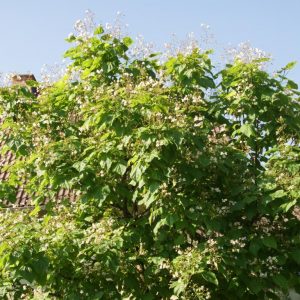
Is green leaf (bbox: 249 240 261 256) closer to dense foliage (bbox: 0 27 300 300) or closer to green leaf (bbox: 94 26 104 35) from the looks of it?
dense foliage (bbox: 0 27 300 300)

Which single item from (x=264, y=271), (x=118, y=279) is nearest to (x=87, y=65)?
(x=118, y=279)

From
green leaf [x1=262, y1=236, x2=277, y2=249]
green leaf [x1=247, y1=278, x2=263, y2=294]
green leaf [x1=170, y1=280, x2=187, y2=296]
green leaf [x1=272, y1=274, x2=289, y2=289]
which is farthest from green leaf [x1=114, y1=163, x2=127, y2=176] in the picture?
green leaf [x1=272, y1=274, x2=289, y2=289]

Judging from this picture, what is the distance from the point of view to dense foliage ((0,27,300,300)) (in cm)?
Result: 467

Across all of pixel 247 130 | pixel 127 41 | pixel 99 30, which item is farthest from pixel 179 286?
pixel 99 30

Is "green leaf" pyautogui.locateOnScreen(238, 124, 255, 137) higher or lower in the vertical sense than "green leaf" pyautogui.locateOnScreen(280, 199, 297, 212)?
higher

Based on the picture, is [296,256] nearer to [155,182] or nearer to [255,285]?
[255,285]

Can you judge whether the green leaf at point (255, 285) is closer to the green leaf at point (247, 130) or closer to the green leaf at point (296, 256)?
the green leaf at point (296, 256)

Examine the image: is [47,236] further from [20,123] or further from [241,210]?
[241,210]

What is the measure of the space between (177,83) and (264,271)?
2189mm

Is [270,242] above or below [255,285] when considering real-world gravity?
above

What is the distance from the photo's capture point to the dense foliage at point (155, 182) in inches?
184

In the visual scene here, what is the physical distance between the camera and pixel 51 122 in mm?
5496

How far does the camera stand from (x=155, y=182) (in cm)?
462

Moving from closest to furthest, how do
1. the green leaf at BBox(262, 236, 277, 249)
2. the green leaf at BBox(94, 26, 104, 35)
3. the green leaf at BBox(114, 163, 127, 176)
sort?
1. the green leaf at BBox(262, 236, 277, 249)
2. the green leaf at BBox(114, 163, 127, 176)
3. the green leaf at BBox(94, 26, 104, 35)
